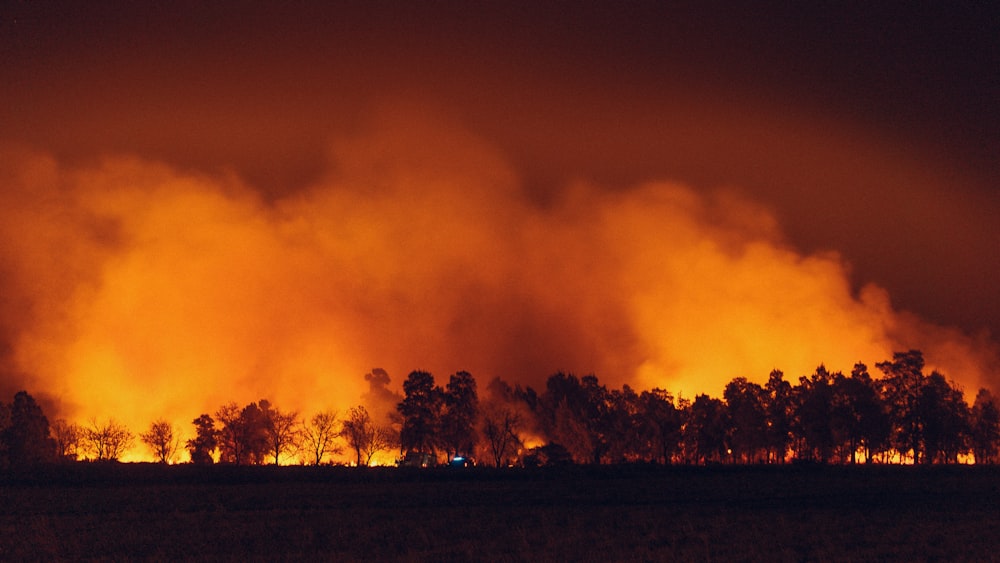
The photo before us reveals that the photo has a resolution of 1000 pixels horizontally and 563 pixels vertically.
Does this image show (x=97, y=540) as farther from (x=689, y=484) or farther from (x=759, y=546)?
(x=689, y=484)

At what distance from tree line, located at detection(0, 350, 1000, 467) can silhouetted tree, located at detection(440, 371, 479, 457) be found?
14 centimetres

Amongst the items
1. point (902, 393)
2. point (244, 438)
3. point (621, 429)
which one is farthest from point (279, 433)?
point (902, 393)

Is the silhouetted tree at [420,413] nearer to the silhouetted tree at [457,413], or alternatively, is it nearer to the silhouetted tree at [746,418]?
the silhouetted tree at [457,413]

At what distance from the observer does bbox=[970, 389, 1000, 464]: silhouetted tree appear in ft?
471

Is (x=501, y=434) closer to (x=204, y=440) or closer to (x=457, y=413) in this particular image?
(x=457, y=413)

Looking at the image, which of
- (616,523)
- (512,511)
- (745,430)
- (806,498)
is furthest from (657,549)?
(745,430)

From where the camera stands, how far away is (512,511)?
4378 centimetres

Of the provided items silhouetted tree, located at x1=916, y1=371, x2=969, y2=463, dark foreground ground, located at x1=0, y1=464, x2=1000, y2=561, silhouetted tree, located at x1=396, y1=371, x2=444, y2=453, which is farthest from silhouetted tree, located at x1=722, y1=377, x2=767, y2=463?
dark foreground ground, located at x1=0, y1=464, x2=1000, y2=561

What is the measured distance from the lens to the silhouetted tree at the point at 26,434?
105000 millimetres

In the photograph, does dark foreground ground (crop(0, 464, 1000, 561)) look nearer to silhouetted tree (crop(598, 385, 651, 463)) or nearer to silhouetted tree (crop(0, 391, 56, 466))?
silhouetted tree (crop(0, 391, 56, 466))

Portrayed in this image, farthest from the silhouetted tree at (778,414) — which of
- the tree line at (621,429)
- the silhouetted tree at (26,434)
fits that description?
the silhouetted tree at (26,434)

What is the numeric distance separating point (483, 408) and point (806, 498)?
8541 centimetres

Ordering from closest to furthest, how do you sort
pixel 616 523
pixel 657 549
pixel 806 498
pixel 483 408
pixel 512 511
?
1. pixel 657 549
2. pixel 616 523
3. pixel 512 511
4. pixel 806 498
5. pixel 483 408

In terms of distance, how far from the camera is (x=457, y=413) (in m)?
118
